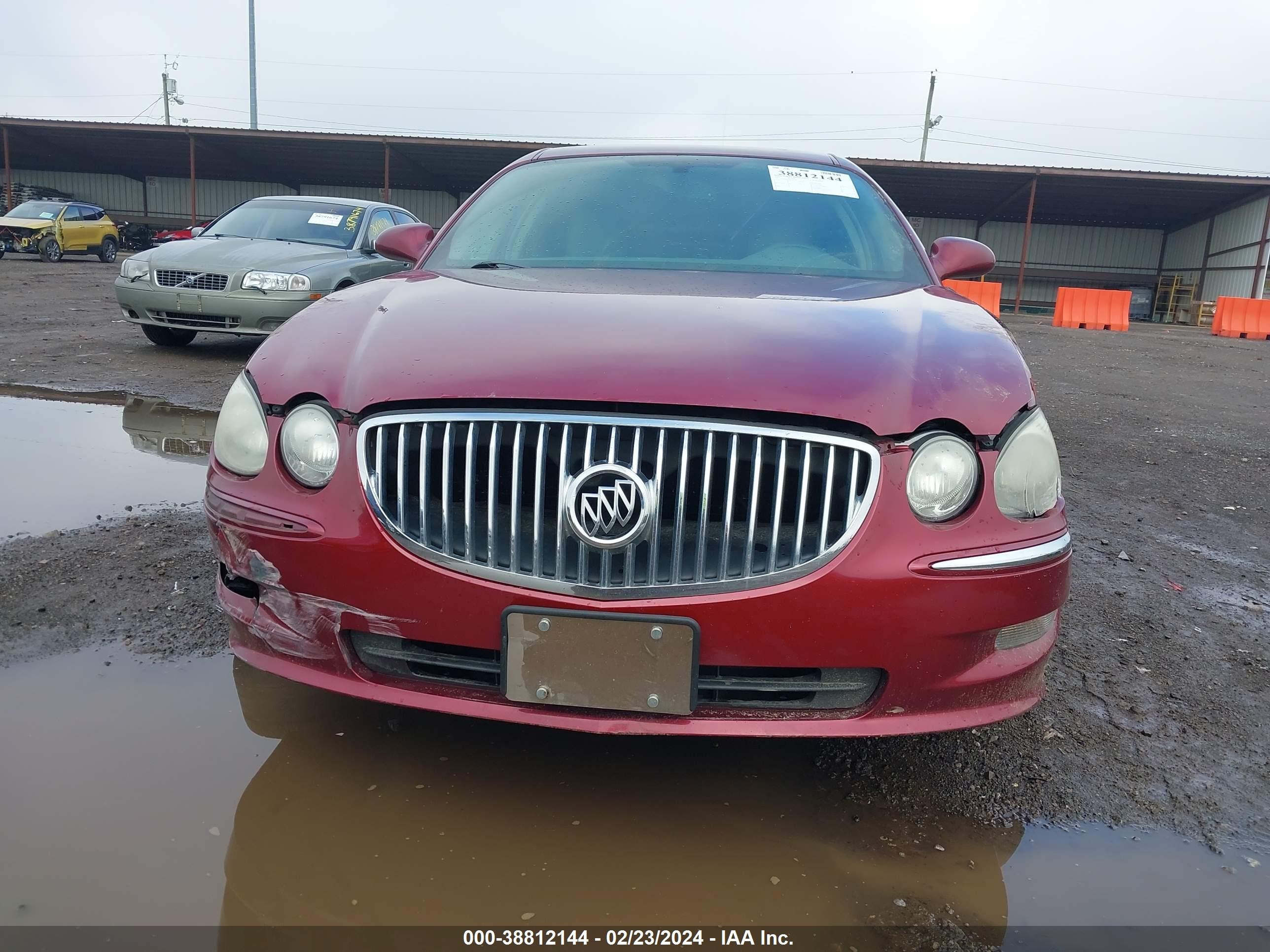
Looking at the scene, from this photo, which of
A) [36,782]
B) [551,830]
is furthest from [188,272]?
[551,830]

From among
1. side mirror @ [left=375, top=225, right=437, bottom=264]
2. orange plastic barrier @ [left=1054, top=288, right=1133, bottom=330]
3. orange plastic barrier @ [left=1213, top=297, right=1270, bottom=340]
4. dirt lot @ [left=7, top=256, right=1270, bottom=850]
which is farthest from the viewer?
orange plastic barrier @ [left=1054, top=288, right=1133, bottom=330]

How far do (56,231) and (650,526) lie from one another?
24.2 metres

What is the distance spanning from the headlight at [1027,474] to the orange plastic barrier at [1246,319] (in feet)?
68.8

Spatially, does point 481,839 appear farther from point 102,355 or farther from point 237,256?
point 102,355

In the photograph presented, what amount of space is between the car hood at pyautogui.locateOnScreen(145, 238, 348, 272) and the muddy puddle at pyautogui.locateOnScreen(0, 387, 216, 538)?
1892 millimetres

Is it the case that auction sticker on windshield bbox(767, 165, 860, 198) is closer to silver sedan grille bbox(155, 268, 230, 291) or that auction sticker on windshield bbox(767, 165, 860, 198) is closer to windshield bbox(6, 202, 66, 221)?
silver sedan grille bbox(155, 268, 230, 291)

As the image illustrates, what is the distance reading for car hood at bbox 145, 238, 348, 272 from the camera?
23.2 ft

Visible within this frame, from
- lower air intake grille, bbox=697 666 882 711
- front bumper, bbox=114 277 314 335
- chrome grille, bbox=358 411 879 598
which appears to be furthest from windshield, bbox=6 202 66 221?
lower air intake grille, bbox=697 666 882 711

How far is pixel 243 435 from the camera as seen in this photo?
1873mm

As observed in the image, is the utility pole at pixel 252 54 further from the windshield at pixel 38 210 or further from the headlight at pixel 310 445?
the headlight at pixel 310 445

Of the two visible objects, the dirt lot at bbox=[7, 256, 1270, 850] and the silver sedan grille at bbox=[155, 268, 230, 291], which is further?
the silver sedan grille at bbox=[155, 268, 230, 291]

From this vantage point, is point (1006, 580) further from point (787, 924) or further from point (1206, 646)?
point (1206, 646)

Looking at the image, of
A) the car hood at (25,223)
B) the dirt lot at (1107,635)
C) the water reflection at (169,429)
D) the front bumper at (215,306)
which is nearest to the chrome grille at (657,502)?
the dirt lot at (1107,635)

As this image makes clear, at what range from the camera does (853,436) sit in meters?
1.64
